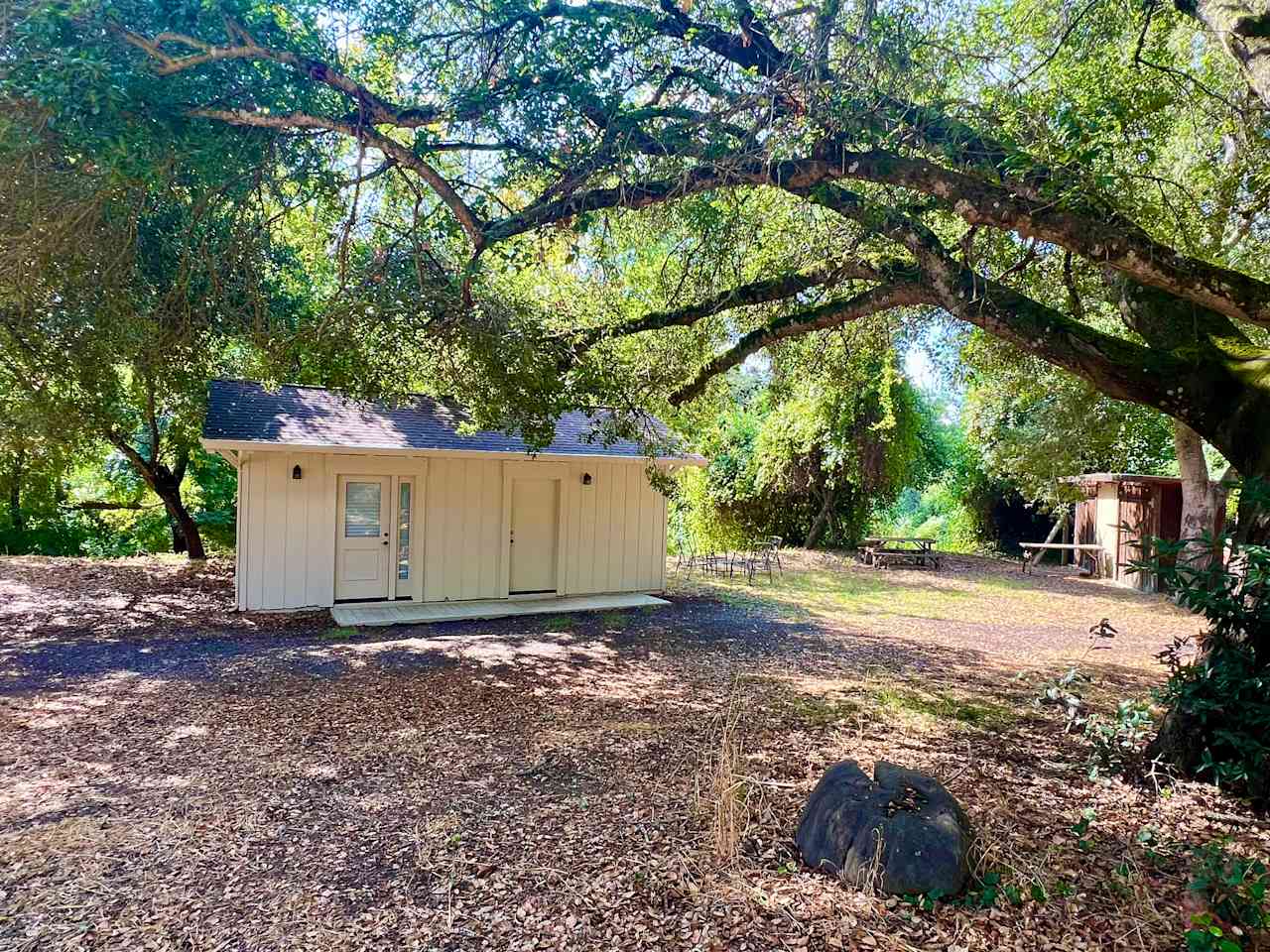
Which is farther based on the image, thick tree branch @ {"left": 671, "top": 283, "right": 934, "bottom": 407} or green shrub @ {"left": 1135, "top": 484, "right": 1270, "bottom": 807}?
thick tree branch @ {"left": 671, "top": 283, "right": 934, "bottom": 407}

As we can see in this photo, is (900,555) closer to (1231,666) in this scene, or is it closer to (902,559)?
(902,559)

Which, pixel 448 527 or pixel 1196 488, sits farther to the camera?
pixel 1196 488

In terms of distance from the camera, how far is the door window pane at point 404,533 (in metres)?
10.0

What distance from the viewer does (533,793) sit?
393 cm

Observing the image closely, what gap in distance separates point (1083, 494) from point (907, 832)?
55.3 feet

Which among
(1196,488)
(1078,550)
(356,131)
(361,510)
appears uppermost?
(356,131)

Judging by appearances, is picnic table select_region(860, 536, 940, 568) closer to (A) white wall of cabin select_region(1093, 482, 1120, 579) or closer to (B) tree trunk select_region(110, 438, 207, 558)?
(A) white wall of cabin select_region(1093, 482, 1120, 579)

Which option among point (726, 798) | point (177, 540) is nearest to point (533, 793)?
point (726, 798)

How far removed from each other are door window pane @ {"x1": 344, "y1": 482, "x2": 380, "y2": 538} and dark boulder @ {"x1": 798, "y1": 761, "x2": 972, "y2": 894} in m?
7.95

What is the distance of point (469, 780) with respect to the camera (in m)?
4.12

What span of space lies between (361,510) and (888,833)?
27.7 feet

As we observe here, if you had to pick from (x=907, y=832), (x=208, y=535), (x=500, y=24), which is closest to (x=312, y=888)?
(x=907, y=832)

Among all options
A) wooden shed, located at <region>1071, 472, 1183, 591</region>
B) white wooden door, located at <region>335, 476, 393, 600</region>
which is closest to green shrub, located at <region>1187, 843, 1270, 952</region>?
white wooden door, located at <region>335, 476, 393, 600</region>

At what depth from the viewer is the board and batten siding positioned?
30.3ft
